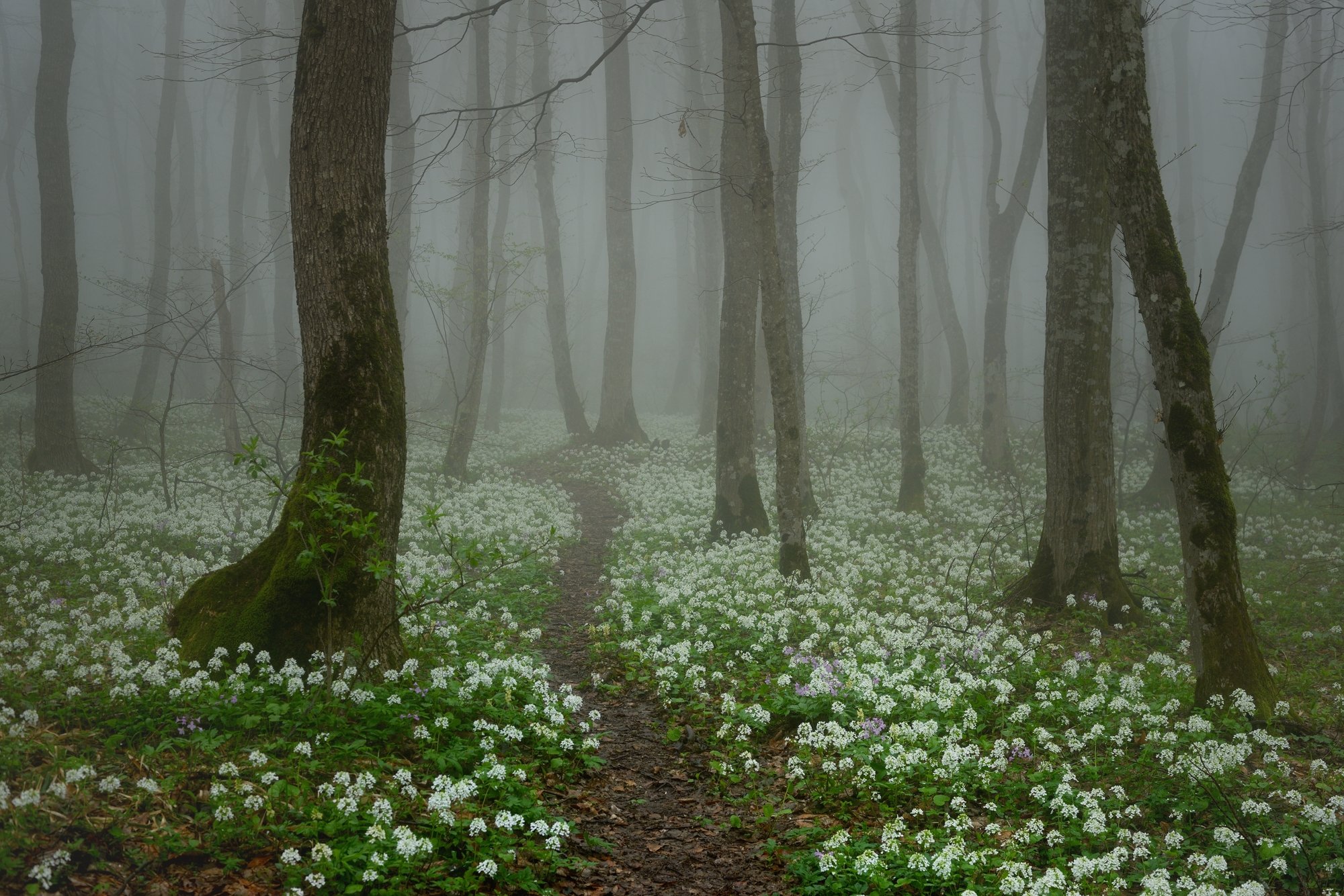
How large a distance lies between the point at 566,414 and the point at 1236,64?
3101 inches

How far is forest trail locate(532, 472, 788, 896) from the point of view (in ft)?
13.6

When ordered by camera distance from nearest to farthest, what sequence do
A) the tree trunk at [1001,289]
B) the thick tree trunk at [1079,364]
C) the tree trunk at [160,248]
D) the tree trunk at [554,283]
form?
the thick tree trunk at [1079,364] < the tree trunk at [1001,289] < the tree trunk at [160,248] < the tree trunk at [554,283]

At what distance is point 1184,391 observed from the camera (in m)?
6.11

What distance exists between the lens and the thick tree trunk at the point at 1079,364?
902 cm

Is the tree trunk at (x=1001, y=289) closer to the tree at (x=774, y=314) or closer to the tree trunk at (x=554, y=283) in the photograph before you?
the tree at (x=774, y=314)

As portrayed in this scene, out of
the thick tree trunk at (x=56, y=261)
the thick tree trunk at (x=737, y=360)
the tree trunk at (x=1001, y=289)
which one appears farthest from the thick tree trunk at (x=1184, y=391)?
the thick tree trunk at (x=56, y=261)

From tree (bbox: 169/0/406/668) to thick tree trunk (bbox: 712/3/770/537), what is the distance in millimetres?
7461

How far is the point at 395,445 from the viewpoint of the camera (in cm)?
610

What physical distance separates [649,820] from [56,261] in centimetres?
1578

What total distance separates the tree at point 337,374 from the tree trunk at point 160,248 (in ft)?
43.4

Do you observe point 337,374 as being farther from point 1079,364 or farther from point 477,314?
point 477,314

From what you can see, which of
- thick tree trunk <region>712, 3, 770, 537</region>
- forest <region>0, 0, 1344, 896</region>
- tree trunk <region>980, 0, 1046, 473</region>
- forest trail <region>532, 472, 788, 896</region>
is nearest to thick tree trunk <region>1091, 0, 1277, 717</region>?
forest <region>0, 0, 1344, 896</region>

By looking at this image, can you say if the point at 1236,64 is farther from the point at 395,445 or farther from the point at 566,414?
the point at 395,445

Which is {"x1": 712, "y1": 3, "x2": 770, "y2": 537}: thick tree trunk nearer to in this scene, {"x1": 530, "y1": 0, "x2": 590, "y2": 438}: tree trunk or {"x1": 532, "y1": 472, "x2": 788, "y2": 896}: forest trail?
{"x1": 532, "y1": 472, "x2": 788, "y2": 896}: forest trail
